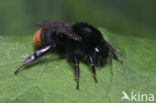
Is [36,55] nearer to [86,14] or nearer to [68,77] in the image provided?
[68,77]

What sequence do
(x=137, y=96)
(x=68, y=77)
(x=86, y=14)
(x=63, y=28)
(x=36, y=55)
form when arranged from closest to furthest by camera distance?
(x=137, y=96), (x=68, y=77), (x=36, y=55), (x=63, y=28), (x=86, y=14)

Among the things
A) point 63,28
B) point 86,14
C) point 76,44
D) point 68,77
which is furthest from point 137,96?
point 86,14

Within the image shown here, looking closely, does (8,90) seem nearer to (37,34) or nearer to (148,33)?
(37,34)

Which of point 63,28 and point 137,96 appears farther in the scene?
point 63,28

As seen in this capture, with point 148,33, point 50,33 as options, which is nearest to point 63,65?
point 50,33

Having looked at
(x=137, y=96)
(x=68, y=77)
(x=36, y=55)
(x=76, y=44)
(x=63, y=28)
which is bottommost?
(x=137, y=96)

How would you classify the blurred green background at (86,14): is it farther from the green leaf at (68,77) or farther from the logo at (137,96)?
the logo at (137,96)

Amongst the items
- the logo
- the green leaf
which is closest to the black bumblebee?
the green leaf

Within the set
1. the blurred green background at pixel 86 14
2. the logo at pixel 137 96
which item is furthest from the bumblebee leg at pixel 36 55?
the blurred green background at pixel 86 14
